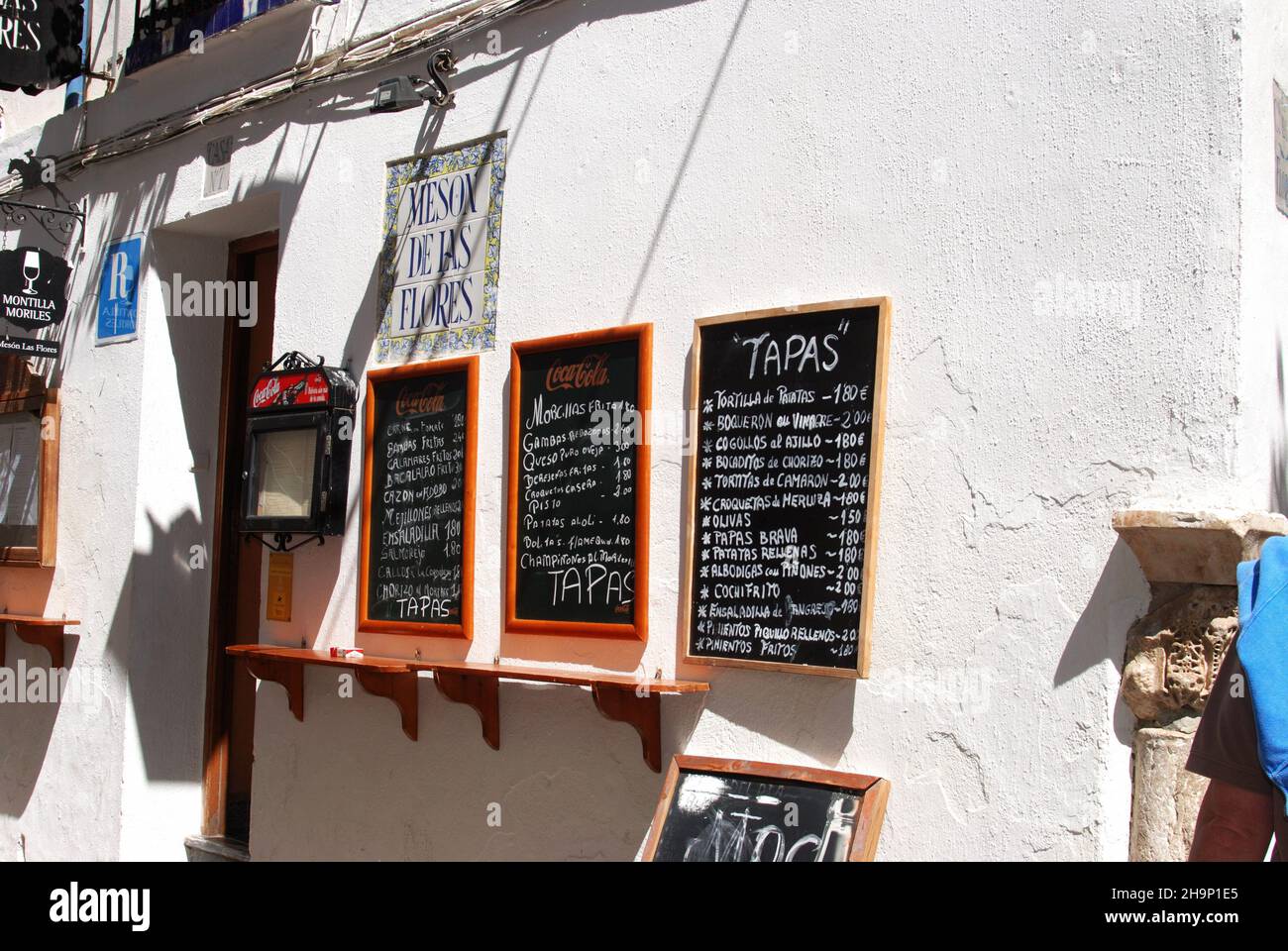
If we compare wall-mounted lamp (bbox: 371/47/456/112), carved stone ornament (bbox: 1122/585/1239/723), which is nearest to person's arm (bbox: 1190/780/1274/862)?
carved stone ornament (bbox: 1122/585/1239/723)

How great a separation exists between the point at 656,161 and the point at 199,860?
4.06 meters

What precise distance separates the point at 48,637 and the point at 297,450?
241 cm

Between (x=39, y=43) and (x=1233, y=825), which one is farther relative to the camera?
(x=39, y=43)

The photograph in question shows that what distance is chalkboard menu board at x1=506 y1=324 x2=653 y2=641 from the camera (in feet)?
14.0

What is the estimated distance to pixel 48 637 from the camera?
22.5ft

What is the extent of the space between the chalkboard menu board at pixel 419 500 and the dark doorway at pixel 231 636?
1527mm

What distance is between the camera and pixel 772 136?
4.05 m

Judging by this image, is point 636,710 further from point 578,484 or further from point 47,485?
point 47,485

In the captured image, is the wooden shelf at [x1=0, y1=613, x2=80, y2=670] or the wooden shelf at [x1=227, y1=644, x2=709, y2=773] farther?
the wooden shelf at [x1=0, y1=613, x2=80, y2=670]

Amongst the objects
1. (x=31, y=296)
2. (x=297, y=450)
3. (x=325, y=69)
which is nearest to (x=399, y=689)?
(x=297, y=450)

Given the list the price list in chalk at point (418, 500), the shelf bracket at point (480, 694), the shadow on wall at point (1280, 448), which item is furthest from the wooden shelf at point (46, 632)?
the shadow on wall at point (1280, 448)

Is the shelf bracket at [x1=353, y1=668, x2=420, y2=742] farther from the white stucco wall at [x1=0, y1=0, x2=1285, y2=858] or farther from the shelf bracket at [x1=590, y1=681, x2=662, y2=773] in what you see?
the shelf bracket at [x1=590, y1=681, x2=662, y2=773]
